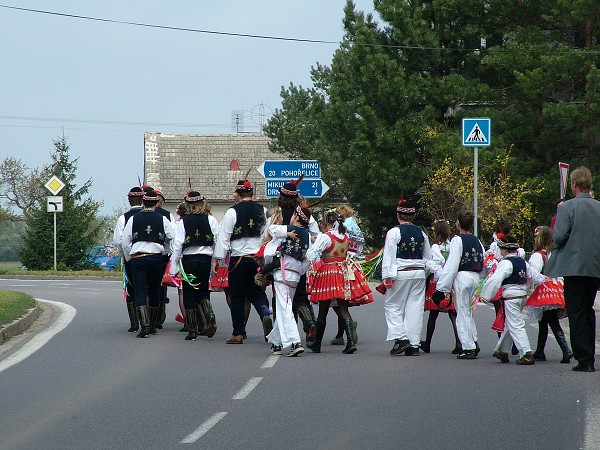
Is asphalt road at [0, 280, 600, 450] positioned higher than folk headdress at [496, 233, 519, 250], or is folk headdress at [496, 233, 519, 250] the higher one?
folk headdress at [496, 233, 519, 250]

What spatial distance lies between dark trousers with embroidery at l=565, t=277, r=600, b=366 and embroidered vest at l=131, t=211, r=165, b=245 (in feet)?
20.5

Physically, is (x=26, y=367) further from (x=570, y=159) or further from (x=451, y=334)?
(x=570, y=159)

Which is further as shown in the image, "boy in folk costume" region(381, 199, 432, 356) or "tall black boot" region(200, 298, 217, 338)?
"tall black boot" region(200, 298, 217, 338)

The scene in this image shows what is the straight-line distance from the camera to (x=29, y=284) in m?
33.8

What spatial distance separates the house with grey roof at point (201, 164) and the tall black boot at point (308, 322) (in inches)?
2173

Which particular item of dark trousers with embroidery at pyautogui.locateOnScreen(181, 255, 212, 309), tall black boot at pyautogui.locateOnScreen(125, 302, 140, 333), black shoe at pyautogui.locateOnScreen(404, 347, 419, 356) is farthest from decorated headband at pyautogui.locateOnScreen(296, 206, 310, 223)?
tall black boot at pyautogui.locateOnScreen(125, 302, 140, 333)

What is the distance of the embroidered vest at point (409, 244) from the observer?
13.9 metres

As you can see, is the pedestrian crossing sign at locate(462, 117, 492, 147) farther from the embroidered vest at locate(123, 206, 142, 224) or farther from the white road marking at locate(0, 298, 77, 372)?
the embroidered vest at locate(123, 206, 142, 224)

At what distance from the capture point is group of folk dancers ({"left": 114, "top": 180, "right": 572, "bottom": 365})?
13281mm

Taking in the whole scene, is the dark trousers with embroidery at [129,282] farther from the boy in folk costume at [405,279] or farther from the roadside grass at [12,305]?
the boy in folk costume at [405,279]

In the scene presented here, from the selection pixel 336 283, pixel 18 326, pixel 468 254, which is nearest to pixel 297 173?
pixel 18 326

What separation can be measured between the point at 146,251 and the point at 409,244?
161 inches

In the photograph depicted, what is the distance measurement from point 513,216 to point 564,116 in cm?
341

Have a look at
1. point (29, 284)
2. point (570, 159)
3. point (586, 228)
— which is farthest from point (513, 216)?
point (586, 228)
